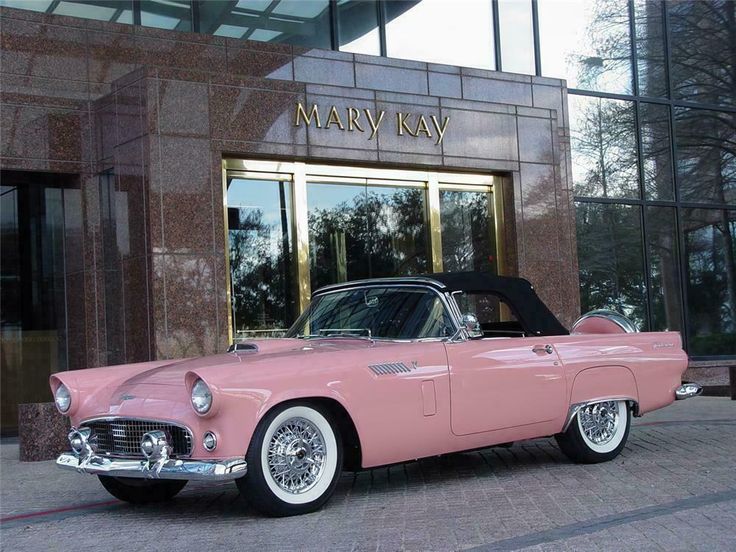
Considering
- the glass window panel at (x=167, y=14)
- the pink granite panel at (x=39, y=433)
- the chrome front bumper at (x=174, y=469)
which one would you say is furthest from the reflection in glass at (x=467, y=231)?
the chrome front bumper at (x=174, y=469)

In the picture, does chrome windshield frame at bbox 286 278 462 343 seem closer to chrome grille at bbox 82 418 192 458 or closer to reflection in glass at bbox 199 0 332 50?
chrome grille at bbox 82 418 192 458

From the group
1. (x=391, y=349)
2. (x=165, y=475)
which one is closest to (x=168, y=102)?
(x=391, y=349)

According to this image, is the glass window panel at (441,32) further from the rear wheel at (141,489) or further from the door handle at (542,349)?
the rear wheel at (141,489)

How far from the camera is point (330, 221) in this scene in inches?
498

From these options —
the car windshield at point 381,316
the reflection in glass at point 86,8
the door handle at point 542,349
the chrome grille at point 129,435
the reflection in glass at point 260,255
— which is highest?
the reflection in glass at point 86,8

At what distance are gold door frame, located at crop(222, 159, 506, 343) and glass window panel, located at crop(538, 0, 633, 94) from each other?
3.75 metres

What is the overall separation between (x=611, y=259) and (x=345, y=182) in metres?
6.02

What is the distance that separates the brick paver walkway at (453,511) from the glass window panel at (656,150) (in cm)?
985

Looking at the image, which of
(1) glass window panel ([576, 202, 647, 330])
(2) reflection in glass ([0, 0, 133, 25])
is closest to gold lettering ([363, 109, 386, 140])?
(2) reflection in glass ([0, 0, 133, 25])

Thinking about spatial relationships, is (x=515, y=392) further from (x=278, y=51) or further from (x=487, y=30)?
(x=487, y=30)

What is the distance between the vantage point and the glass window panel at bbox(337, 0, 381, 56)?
14172 mm

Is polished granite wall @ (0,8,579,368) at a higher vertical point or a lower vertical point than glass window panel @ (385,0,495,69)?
lower


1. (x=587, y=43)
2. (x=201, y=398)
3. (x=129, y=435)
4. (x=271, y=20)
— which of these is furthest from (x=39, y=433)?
(x=587, y=43)

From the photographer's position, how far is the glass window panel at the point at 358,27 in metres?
14.2
